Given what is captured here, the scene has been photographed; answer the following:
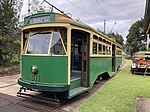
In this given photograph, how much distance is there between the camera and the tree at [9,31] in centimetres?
1286

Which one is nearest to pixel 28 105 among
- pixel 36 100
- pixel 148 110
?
pixel 36 100

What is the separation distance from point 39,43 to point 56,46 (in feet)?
2.12

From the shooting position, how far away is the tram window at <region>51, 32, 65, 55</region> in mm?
5407

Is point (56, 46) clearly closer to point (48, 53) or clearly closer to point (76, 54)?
point (48, 53)

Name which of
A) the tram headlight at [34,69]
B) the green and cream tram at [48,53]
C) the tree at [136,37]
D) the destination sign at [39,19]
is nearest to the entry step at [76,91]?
the green and cream tram at [48,53]

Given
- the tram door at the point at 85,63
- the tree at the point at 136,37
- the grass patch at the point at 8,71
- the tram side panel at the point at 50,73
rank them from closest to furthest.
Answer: the tram side panel at the point at 50,73
the tram door at the point at 85,63
the grass patch at the point at 8,71
the tree at the point at 136,37

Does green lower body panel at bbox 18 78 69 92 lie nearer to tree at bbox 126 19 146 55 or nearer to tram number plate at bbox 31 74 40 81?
tram number plate at bbox 31 74 40 81

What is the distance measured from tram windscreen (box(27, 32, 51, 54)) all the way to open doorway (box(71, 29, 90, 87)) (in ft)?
3.95

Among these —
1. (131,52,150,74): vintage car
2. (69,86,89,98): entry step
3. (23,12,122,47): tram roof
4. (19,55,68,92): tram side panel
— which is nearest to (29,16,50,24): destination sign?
(23,12,122,47): tram roof

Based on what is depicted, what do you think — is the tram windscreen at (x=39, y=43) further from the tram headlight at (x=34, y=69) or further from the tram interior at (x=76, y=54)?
the tram interior at (x=76, y=54)

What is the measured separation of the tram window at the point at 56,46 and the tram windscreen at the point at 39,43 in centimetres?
20

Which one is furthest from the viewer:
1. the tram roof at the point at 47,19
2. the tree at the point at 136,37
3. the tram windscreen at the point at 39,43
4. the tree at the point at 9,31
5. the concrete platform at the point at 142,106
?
the tree at the point at 136,37

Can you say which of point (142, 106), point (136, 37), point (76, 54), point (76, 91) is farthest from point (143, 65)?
point (136, 37)

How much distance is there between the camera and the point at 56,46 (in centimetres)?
545
